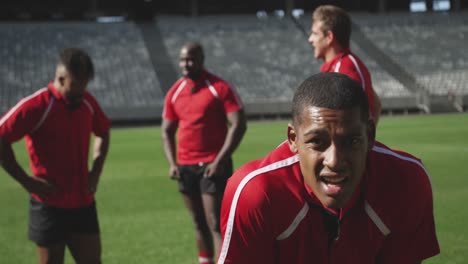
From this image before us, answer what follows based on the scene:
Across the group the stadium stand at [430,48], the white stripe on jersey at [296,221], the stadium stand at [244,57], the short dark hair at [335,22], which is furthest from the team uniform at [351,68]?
the stadium stand at [430,48]

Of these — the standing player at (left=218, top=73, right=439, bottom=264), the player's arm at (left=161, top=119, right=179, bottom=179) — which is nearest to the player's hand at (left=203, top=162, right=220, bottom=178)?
the player's arm at (left=161, top=119, right=179, bottom=179)

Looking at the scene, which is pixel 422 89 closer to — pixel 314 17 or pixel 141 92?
pixel 141 92

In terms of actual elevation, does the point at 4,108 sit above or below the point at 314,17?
below

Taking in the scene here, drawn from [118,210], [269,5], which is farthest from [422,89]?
[118,210]

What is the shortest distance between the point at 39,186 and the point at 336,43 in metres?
2.83

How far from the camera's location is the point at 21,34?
40781mm

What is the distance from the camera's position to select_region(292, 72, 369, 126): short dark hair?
90.8 inches

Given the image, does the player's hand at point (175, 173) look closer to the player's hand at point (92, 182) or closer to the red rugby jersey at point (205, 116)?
the red rugby jersey at point (205, 116)

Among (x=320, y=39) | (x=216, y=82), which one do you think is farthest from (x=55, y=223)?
(x=320, y=39)

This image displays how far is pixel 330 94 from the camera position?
2320 mm

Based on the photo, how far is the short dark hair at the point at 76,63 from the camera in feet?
13.6

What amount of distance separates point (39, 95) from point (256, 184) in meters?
2.42

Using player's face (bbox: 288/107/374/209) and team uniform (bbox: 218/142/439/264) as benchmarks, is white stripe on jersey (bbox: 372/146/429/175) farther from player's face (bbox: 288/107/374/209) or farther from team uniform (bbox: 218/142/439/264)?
player's face (bbox: 288/107/374/209)

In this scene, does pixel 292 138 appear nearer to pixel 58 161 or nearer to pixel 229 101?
pixel 58 161
